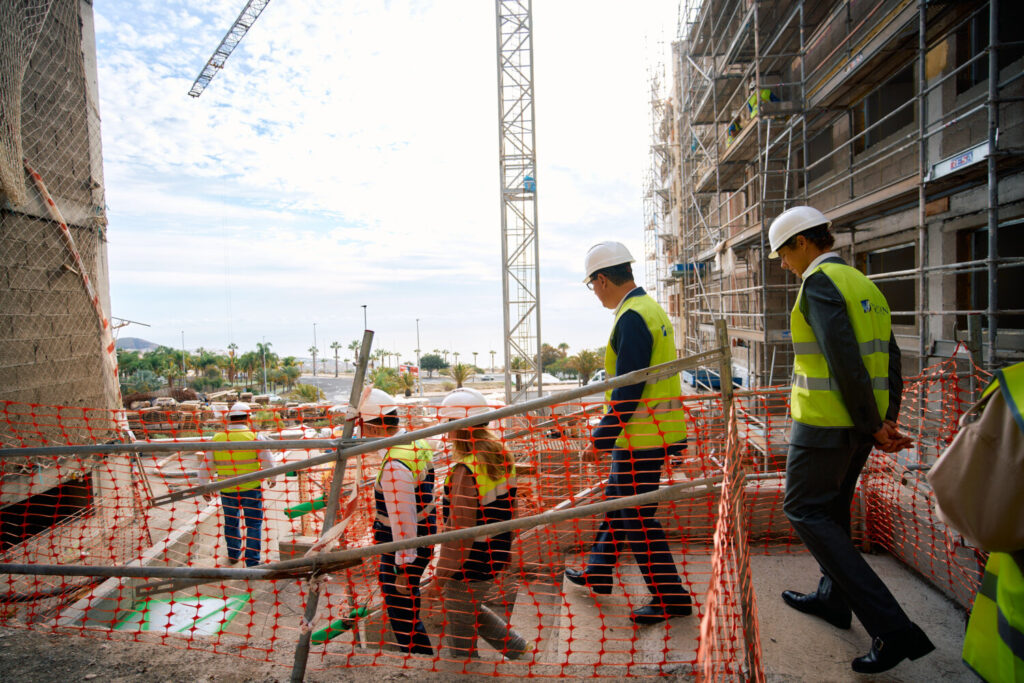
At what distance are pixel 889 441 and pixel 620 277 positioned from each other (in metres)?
1.56

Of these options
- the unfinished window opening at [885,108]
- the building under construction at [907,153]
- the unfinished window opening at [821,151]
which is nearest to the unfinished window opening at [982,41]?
the building under construction at [907,153]

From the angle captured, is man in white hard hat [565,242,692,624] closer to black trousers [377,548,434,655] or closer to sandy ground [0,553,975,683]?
sandy ground [0,553,975,683]

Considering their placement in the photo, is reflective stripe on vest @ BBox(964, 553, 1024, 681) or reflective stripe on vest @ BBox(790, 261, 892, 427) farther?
reflective stripe on vest @ BBox(790, 261, 892, 427)

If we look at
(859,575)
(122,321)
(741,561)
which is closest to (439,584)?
(741,561)

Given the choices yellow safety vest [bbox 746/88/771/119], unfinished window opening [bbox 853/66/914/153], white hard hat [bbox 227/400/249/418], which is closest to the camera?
white hard hat [bbox 227/400/249/418]

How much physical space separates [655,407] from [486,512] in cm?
105

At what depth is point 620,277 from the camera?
3.24 meters

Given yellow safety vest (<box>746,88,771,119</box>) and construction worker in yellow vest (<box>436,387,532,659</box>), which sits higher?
yellow safety vest (<box>746,88,771,119</box>)

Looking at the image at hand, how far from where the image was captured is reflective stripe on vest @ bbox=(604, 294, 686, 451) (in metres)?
2.78

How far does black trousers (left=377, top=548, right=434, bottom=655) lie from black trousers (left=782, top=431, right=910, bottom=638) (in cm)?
193

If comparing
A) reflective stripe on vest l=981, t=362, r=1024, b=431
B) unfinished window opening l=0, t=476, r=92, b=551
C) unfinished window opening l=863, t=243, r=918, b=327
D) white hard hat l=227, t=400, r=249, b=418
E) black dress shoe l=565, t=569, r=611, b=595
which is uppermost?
unfinished window opening l=863, t=243, r=918, b=327

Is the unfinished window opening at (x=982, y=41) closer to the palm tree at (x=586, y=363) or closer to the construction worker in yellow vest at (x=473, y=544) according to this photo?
the construction worker in yellow vest at (x=473, y=544)

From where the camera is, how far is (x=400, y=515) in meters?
2.87

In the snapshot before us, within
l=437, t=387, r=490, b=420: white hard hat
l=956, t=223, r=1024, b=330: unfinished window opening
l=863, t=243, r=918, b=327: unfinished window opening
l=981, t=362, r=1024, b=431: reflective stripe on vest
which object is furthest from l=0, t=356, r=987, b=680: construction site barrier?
l=863, t=243, r=918, b=327: unfinished window opening
